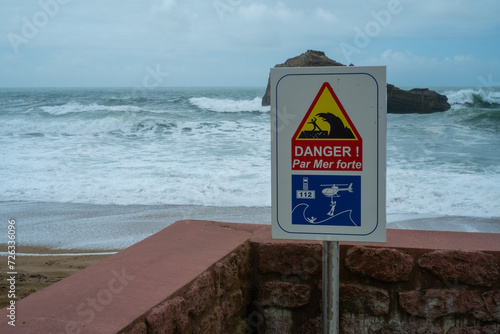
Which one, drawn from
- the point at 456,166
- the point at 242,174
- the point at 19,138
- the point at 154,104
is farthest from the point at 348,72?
the point at 154,104

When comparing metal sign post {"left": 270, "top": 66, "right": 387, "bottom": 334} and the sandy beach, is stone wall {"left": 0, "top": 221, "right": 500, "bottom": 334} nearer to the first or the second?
metal sign post {"left": 270, "top": 66, "right": 387, "bottom": 334}

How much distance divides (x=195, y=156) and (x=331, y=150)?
12.2 metres

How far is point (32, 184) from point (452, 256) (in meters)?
9.32

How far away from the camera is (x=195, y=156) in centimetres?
1380

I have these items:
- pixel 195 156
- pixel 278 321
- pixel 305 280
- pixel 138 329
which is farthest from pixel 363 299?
pixel 195 156

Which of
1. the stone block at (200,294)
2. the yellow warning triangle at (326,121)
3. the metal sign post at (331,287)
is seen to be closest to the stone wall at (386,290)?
the stone block at (200,294)

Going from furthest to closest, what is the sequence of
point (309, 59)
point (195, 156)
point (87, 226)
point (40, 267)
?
1. point (309, 59)
2. point (195, 156)
3. point (87, 226)
4. point (40, 267)

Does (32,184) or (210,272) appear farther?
(32,184)

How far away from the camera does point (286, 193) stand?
1782 mm

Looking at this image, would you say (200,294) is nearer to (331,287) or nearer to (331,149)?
(331,287)

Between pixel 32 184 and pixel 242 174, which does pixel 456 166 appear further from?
pixel 32 184

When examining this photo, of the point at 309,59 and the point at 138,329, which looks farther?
the point at 309,59

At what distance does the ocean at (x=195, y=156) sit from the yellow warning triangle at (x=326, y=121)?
6.23 m

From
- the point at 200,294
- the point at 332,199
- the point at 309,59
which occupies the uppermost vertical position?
the point at 309,59
